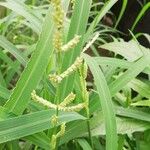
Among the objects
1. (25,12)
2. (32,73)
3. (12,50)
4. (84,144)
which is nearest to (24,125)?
(32,73)

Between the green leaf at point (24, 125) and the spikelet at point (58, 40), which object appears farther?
the green leaf at point (24, 125)

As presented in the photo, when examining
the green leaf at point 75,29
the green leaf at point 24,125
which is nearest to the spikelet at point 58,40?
the green leaf at point 24,125

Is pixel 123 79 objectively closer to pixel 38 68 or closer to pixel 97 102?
pixel 97 102

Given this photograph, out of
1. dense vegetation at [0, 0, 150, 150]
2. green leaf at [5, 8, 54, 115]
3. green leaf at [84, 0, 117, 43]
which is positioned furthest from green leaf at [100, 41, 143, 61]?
green leaf at [5, 8, 54, 115]

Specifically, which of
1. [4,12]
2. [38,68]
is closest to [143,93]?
[38,68]

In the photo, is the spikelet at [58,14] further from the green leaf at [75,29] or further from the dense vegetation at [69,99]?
the green leaf at [75,29]

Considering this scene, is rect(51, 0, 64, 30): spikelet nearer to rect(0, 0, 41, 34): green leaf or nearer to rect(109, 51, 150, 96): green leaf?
rect(109, 51, 150, 96): green leaf

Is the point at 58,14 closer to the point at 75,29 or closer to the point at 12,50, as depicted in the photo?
the point at 75,29
